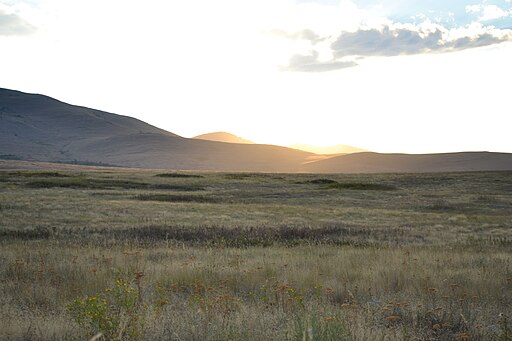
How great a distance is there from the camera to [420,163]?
167 metres

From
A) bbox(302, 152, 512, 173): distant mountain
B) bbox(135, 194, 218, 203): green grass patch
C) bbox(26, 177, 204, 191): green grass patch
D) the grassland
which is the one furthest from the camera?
bbox(302, 152, 512, 173): distant mountain

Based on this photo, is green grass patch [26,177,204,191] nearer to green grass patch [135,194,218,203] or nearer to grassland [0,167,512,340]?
green grass patch [135,194,218,203]

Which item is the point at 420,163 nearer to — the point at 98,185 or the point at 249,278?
the point at 98,185

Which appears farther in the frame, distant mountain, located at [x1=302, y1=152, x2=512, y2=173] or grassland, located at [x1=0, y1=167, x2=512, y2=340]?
distant mountain, located at [x1=302, y1=152, x2=512, y2=173]

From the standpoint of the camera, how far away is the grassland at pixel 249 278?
6051 millimetres

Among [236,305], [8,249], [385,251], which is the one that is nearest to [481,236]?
[385,251]

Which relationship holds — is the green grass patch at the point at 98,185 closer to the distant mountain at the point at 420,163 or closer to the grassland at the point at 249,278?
the grassland at the point at 249,278

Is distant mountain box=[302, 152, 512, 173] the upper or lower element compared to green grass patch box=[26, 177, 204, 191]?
upper

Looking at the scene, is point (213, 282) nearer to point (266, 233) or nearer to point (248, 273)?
point (248, 273)

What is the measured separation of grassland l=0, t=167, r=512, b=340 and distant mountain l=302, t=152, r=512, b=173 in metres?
134

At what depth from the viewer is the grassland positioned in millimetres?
6051

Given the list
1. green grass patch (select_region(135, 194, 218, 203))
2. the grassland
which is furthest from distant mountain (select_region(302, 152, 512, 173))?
the grassland

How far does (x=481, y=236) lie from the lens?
19594mm

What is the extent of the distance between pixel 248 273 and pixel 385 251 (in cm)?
565
